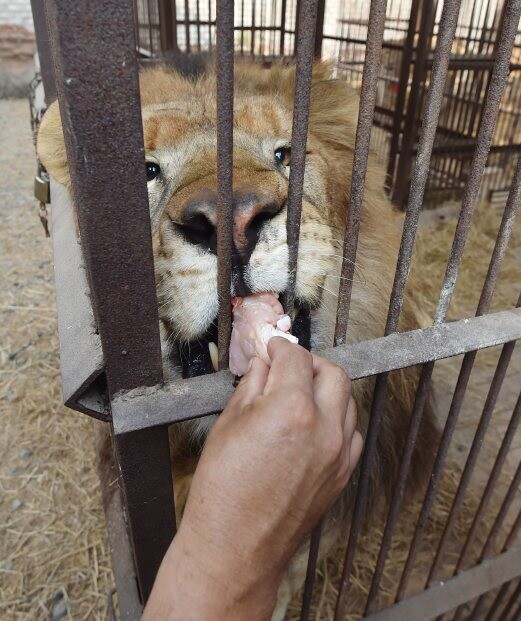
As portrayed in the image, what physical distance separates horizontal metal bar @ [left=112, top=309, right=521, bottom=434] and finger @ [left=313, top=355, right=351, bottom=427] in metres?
0.19

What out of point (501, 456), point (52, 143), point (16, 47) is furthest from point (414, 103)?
point (16, 47)

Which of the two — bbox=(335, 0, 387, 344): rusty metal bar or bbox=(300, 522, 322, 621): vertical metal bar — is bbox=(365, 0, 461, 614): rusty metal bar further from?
bbox=(300, 522, 322, 621): vertical metal bar

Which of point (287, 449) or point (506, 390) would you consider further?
point (506, 390)

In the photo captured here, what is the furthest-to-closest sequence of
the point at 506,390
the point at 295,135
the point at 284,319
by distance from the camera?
the point at 506,390 < the point at 284,319 < the point at 295,135

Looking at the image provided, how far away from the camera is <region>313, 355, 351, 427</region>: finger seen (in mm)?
683

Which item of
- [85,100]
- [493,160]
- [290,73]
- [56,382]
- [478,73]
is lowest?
[56,382]

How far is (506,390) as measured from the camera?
300cm

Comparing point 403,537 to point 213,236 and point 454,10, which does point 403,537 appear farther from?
point 454,10

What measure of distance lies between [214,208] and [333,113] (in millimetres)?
852

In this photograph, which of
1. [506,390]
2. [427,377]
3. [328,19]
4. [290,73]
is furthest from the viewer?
[328,19]

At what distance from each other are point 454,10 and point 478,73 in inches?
185

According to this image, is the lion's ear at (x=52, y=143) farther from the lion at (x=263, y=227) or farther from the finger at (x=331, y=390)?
the finger at (x=331, y=390)

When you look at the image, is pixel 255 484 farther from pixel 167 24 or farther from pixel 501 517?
pixel 167 24

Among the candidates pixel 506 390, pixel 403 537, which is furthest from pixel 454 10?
pixel 506 390
